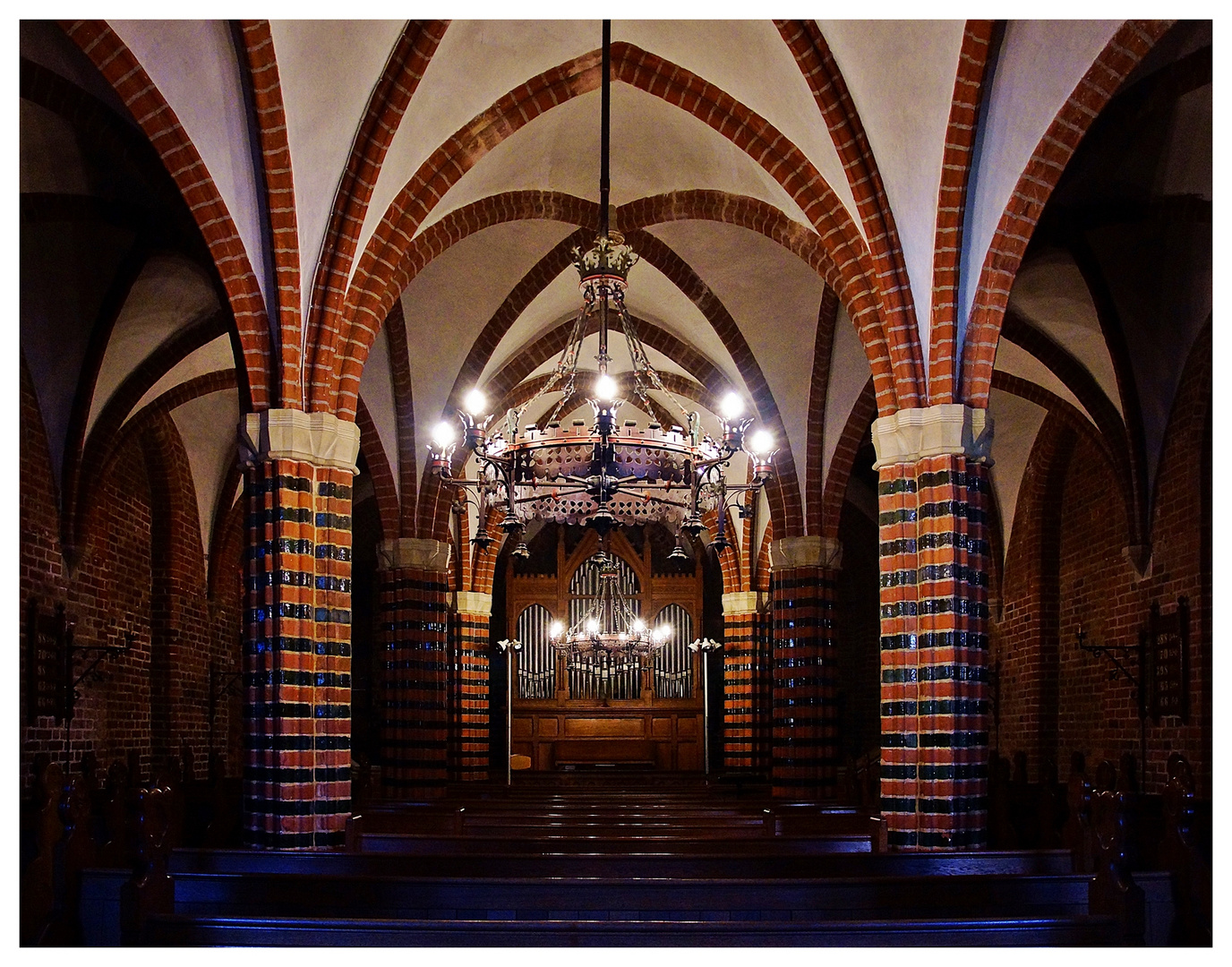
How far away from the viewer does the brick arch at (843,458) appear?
47.3 ft

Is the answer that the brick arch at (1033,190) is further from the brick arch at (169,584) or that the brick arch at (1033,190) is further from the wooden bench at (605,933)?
the brick arch at (169,584)

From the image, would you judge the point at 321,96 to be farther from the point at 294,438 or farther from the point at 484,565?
the point at 484,565

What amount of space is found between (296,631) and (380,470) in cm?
608

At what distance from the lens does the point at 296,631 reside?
9438 mm

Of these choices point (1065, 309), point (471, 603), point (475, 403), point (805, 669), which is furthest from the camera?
point (471, 603)

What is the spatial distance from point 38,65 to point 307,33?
1.99m

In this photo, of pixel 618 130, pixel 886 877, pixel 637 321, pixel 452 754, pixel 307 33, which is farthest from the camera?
pixel 452 754

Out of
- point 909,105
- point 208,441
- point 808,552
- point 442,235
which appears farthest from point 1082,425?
point 208,441

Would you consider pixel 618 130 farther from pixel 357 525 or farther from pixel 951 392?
pixel 357 525

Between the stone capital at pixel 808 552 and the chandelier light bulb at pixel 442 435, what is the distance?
24.4ft

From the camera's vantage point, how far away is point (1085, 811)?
8070 millimetres

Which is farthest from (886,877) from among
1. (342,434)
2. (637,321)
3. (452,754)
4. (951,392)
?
(452,754)

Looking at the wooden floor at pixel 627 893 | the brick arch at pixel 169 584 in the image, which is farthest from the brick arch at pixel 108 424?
the wooden floor at pixel 627 893

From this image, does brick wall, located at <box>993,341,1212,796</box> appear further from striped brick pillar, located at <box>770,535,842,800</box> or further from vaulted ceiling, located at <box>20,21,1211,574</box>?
striped brick pillar, located at <box>770,535,842,800</box>
